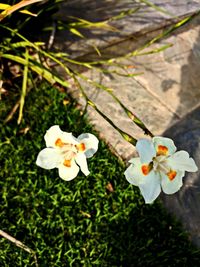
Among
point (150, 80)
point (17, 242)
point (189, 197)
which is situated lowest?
point (17, 242)

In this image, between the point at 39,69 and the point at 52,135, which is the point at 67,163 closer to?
the point at 52,135

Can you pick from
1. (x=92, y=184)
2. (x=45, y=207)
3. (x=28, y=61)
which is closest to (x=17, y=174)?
(x=45, y=207)

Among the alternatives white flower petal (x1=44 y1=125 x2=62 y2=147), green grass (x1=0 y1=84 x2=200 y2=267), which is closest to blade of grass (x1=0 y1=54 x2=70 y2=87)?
green grass (x1=0 y1=84 x2=200 y2=267)

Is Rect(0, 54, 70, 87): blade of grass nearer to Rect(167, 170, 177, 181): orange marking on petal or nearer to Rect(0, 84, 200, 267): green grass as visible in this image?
Rect(0, 84, 200, 267): green grass

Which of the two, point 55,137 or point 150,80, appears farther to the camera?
point 150,80

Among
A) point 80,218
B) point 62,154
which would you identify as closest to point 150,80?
point 80,218

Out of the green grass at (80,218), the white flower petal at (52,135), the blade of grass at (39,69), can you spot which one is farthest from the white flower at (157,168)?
the blade of grass at (39,69)
